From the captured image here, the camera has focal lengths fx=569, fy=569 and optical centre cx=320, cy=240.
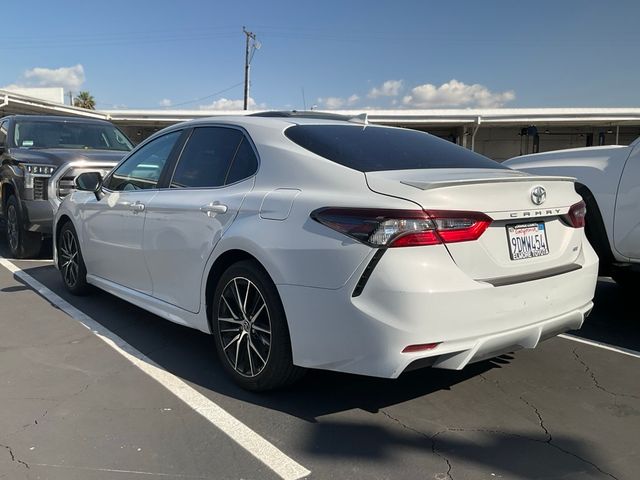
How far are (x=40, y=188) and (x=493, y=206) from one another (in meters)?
6.05

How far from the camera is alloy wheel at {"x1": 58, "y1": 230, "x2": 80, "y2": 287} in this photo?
5594 mm

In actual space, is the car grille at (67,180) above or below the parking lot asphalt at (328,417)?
above

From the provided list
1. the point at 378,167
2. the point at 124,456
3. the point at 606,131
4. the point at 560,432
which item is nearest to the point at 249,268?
the point at 378,167

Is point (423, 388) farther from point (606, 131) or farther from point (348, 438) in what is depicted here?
point (606, 131)

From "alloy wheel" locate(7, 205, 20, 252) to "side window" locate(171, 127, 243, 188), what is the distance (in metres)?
4.41

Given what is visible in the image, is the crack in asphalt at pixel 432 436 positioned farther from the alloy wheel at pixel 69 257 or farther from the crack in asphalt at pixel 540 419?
the alloy wheel at pixel 69 257

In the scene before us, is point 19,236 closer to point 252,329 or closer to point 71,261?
point 71,261

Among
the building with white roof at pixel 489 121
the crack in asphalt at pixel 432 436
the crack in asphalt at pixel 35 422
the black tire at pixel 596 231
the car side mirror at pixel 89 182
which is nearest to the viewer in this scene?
the crack in asphalt at pixel 432 436

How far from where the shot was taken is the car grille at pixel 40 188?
707cm

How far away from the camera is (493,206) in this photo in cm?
295

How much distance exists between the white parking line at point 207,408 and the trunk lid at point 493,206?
4.24 ft

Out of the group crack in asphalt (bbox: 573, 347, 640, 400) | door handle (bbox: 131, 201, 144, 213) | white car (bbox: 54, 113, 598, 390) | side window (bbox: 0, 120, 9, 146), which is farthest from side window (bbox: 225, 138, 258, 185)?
side window (bbox: 0, 120, 9, 146)

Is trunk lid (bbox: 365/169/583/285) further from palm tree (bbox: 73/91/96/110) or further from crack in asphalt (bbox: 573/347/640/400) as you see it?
palm tree (bbox: 73/91/96/110)

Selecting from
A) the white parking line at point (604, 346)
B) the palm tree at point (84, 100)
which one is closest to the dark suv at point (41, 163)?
the white parking line at point (604, 346)
